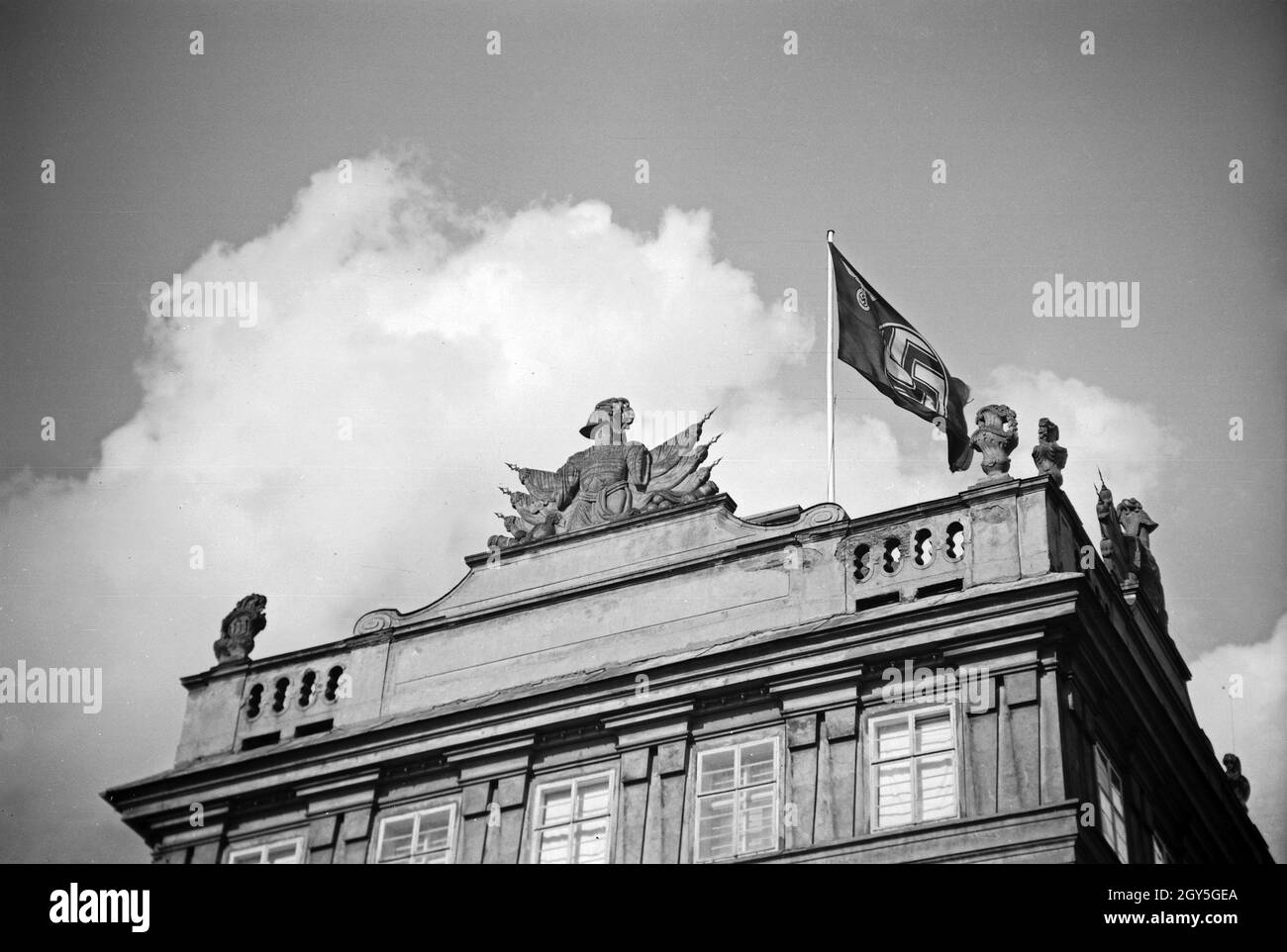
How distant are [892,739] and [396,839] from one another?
618 centimetres

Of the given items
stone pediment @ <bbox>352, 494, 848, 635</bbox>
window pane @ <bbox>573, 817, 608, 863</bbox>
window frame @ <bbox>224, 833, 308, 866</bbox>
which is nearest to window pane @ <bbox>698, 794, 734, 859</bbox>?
window pane @ <bbox>573, 817, 608, 863</bbox>

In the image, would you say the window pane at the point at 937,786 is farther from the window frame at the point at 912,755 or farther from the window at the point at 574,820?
the window at the point at 574,820

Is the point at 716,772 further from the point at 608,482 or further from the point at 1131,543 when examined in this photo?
the point at 1131,543

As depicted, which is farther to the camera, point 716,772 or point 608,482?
point 608,482

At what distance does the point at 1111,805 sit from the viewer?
3450 cm

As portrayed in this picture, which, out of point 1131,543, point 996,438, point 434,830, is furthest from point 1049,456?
point 434,830

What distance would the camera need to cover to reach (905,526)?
118 feet

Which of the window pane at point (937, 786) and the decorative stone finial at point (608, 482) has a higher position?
the decorative stone finial at point (608, 482)

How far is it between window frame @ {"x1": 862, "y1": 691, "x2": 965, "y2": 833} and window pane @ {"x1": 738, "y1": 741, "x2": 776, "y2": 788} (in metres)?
1.13

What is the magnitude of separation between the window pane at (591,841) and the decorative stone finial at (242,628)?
19.9 ft

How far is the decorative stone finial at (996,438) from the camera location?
35844 mm
